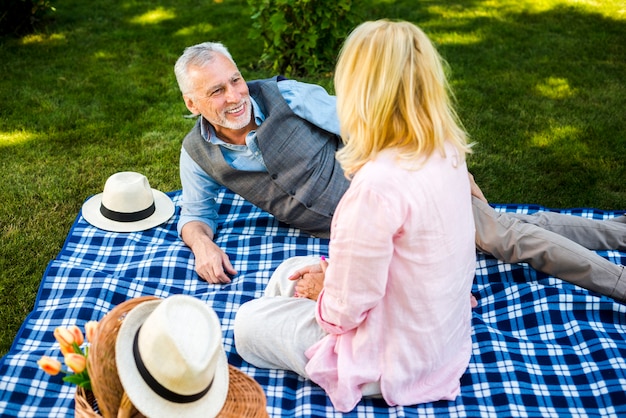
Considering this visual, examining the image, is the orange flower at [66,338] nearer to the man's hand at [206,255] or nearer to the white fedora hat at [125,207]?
the man's hand at [206,255]

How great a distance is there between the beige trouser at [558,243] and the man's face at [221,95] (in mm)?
1421

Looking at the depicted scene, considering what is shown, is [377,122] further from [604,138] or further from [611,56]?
[611,56]

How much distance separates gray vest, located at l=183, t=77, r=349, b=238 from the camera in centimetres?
399

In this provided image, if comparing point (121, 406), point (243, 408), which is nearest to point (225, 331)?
point (243, 408)

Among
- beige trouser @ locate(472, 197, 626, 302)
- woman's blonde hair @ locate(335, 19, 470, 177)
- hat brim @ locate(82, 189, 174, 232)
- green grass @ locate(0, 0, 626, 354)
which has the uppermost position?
woman's blonde hair @ locate(335, 19, 470, 177)

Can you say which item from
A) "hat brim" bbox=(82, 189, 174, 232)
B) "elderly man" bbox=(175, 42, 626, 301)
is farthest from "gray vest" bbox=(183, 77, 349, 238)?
"hat brim" bbox=(82, 189, 174, 232)

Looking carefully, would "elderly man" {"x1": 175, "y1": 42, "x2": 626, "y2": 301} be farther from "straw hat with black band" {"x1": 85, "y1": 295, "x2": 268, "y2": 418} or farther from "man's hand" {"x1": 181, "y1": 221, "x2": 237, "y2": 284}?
"straw hat with black band" {"x1": 85, "y1": 295, "x2": 268, "y2": 418}

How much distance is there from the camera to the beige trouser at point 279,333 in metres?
2.98

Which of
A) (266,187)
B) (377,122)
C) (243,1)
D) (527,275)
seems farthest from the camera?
(243,1)

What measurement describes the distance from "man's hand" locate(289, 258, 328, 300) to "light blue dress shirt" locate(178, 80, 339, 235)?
37.0 inches

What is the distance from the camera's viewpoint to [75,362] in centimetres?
240

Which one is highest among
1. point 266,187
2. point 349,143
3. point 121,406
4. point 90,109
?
point 349,143

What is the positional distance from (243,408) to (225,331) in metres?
0.81

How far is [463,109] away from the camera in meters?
6.26
